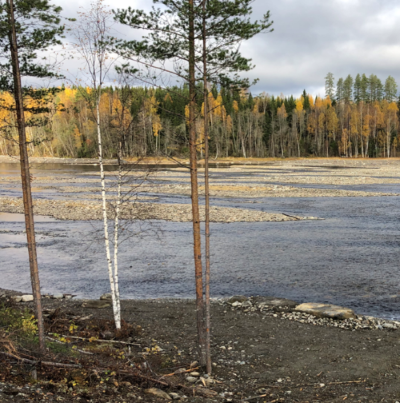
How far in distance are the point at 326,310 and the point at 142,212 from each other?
59.7 ft

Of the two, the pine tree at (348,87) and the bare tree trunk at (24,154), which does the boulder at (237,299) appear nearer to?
the bare tree trunk at (24,154)

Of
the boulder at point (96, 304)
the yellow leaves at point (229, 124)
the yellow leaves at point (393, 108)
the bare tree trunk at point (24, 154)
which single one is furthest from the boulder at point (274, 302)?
the yellow leaves at point (393, 108)

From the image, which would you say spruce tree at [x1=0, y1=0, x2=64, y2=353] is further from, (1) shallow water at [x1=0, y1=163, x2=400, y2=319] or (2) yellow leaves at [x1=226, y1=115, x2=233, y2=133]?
(2) yellow leaves at [x1=226, y1=115, x2=233, y2=133]

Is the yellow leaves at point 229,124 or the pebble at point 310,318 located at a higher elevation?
the yellow leaves at point 229,124

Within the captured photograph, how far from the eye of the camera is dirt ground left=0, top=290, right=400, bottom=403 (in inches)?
352

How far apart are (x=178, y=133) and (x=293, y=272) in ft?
35.7

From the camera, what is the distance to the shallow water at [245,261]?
17.2 m

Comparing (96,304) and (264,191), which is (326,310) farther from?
(264,191)

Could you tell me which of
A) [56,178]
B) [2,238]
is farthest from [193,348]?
[56,178]

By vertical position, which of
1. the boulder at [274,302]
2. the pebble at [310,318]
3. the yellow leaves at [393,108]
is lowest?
the pebble at [310,318]

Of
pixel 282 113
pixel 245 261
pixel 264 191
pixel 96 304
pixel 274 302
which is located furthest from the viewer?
pixel 282 113

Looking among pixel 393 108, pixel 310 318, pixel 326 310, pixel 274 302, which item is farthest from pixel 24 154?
pixel 393 108

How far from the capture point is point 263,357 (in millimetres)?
11070

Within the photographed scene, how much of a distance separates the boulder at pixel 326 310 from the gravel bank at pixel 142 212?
17533 millimetres
